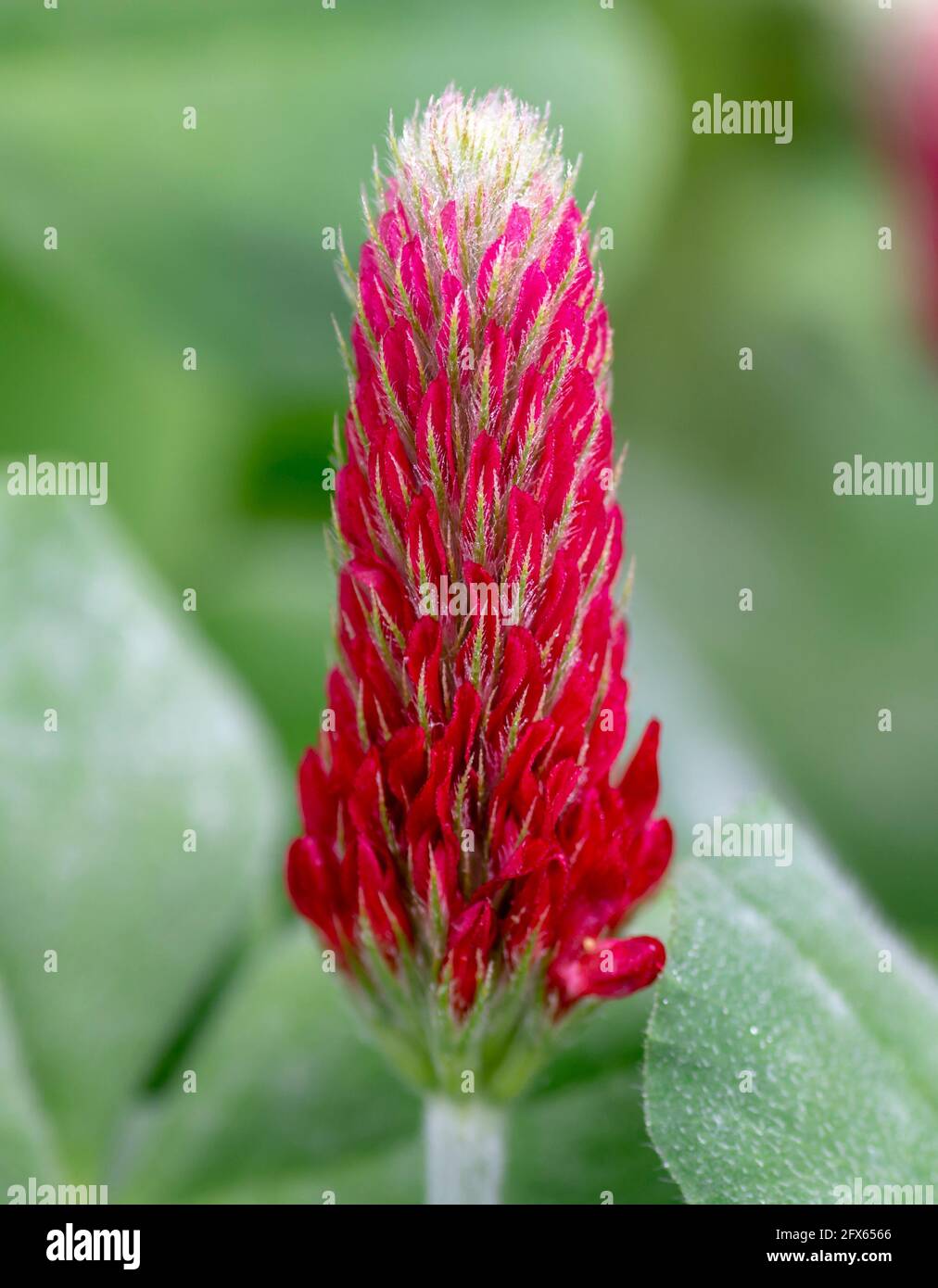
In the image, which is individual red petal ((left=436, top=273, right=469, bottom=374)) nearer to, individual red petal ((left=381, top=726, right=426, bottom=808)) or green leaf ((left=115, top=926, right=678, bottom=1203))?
individual red petal ((left=381, top=726, right=426, bottom=808))

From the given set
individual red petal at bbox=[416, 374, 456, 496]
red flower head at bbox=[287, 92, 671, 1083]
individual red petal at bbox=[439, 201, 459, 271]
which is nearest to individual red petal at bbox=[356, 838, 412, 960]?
red flower head at bbox=[287, 92, 671, 1083]

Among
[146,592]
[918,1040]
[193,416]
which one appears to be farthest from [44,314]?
[918,1040]

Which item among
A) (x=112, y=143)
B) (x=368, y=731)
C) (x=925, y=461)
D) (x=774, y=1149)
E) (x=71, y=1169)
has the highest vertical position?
(x=112, y=143)

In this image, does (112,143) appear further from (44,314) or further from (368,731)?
(368,731)

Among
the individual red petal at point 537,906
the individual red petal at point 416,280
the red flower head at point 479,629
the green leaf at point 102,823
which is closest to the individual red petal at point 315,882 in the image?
the red flower head at point 479,629

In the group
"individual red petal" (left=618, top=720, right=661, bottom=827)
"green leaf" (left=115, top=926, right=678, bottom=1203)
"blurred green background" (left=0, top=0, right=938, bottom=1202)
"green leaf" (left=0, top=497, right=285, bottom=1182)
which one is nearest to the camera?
"individual red petal" (left=618, top=720, right=661, bottom=827)

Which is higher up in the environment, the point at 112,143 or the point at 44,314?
the point at 112,143
